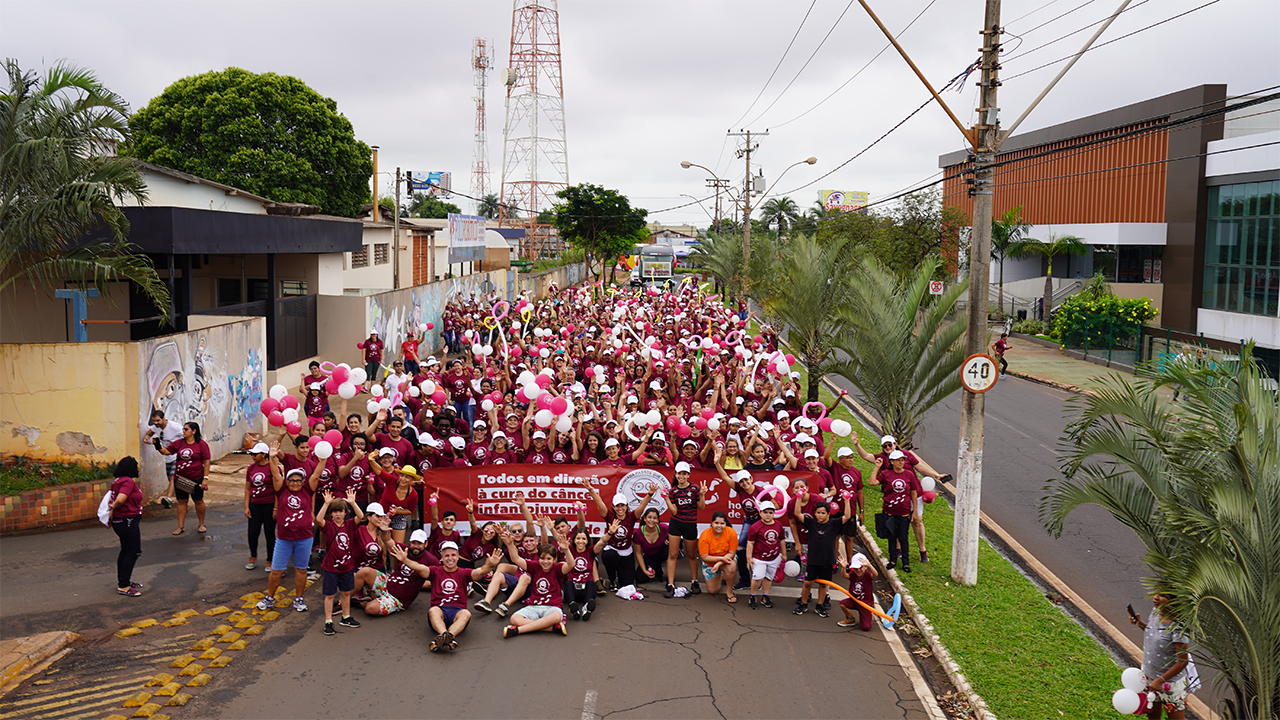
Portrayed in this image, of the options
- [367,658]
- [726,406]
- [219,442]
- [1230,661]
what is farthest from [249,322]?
[1230,661]

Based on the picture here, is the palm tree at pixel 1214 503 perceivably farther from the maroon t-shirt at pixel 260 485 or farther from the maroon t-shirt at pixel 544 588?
the maroon t-shirt at pixel 260 485

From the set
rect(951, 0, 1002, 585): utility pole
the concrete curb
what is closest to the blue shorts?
the concrete curb

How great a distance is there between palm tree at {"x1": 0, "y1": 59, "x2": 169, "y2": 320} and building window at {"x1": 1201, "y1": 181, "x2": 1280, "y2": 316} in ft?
108

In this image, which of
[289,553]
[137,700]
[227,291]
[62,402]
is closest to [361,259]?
[227,291]

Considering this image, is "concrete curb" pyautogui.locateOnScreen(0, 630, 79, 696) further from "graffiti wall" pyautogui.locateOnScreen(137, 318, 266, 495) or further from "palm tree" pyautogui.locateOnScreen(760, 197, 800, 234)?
"palm tree" pyautogui.locateOnScreen(760, 197, 800, 234)

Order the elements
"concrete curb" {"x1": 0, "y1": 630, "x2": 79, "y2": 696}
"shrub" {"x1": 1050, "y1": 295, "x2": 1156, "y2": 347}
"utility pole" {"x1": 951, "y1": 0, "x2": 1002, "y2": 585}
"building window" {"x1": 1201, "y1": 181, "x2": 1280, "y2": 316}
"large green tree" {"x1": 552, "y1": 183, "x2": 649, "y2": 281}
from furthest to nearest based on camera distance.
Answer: "large green tree" {"x1": 552, "y1": 183, "x2": 649, "y2": 281}
"shrub" {"x1": 1050, "y1": 295, "x2": 1156, "y2": 347}
"building window" {"x1": 1201, "y1": 181, "x2": 1280, "y2": 316}
"utility pole" {"x1": 951, "y1": 0, "x2": 1002, "y2": 585}
"concrete curb" {"x1": 0, "y1": 630, "x2": 79, "y2": 696}

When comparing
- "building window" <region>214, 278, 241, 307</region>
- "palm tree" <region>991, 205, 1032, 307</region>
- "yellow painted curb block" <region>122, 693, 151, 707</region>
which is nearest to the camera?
"yellow painted curb block" <region>122, 693, 151, 707</region>

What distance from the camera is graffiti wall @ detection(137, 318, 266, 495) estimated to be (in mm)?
13461

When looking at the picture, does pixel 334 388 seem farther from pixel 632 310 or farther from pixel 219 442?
pixel 632 310

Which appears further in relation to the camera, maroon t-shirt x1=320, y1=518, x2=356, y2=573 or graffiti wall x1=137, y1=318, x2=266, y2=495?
graffiti wall x1=137, y1=318, x2=266, y2=495

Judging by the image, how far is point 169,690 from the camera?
294 inches

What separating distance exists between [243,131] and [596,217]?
23.1 meters

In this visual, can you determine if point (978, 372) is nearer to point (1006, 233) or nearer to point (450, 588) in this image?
point (450, 588)

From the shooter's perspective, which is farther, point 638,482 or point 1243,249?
point 1243,249
